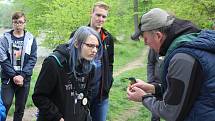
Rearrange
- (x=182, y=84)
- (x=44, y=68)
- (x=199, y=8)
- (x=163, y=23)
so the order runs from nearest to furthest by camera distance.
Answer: (x=182, y=84) < (x=163, y=23) < (x=44, y=68) < (x=199, y=8)

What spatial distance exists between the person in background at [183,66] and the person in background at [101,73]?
1.77 metres

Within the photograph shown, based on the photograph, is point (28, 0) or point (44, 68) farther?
point (28, 0)

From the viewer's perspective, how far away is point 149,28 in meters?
2.76

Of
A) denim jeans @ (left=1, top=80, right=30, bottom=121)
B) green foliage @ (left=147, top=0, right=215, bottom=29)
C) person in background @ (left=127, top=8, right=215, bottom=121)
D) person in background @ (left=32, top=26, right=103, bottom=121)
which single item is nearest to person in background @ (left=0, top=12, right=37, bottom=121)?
denim jeans @ (left=1, top=80, right=30, bottom=121)

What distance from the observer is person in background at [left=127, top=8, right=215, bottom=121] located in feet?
8.30

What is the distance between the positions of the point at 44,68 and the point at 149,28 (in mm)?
1255

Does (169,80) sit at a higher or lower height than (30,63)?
higher

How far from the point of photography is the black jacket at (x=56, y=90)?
353 cm

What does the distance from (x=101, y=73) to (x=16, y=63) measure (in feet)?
6.24

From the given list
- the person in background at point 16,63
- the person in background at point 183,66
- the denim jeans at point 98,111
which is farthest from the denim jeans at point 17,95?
the person in background at point 183,66

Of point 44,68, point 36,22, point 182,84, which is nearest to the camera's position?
point 182,84

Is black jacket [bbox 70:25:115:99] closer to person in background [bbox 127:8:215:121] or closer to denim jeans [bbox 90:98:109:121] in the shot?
denim jeans [bbox 90:98:109:121]

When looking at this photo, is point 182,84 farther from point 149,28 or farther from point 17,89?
point 17,89

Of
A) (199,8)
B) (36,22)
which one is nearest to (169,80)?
(199,8)
